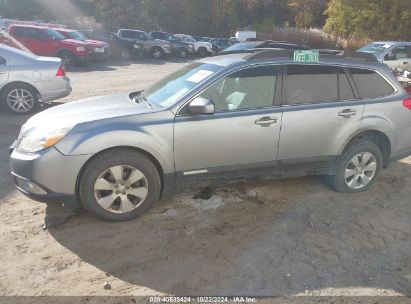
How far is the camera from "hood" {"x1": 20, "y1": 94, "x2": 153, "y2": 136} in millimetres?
3867

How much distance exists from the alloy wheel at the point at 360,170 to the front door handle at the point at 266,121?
117 cm

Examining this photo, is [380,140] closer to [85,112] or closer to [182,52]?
[85,112]

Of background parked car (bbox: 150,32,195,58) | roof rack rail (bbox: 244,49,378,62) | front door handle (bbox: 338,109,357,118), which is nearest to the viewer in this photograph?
roof rack rail (bbox: 244,49,378,62)

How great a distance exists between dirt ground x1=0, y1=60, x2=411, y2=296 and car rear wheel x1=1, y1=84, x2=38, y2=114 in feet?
12.7

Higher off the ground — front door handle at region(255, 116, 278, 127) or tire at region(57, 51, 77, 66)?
front door handle at region(255, 116, 278, 127)

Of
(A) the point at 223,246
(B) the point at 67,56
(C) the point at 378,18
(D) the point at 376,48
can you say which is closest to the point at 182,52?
(B) the point at 67,56

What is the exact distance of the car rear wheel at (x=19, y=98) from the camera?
26.6 feet

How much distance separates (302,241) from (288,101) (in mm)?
1484

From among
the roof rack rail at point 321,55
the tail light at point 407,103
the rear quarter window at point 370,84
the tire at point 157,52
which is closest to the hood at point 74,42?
the tire at point 157,52

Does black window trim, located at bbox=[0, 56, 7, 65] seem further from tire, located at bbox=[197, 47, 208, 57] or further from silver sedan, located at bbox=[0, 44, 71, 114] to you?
tire, located at bbox=[197, 47, 208, 57]

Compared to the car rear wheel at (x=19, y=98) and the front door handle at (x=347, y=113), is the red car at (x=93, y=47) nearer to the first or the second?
the car rear wheel at (x=19, y=98)

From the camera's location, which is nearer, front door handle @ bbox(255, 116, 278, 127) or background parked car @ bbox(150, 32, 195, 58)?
front door handle @ bbox(255, 116, 278, 127)

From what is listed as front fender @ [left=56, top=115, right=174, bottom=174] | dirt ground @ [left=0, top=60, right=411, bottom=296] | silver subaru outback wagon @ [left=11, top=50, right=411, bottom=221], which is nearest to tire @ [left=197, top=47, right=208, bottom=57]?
silver subaru outback wagon @ [left=11, top=50, right=411, bottom=221]

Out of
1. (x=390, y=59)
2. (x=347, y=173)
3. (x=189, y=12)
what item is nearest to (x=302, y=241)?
(x=347, y=173)
